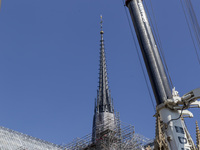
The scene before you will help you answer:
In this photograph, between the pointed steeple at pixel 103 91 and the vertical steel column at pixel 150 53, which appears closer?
the vertical steel column at pixel 150 53

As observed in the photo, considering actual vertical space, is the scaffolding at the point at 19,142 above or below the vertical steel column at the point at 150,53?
above

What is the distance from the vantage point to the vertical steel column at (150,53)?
1588 centimetres

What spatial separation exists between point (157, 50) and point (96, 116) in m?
56.0

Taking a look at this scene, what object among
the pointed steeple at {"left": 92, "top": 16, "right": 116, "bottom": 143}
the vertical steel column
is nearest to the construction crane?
the vertical steel column

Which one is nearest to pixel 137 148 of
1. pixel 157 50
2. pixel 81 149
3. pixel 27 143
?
pixel 81 149

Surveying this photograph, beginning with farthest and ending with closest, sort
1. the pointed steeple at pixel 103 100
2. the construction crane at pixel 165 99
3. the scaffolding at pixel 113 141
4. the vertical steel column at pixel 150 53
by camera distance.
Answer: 1. the pointed steeple at pixel 103 100
2. the scaffolding at pixel 113 141
3. the vertical steel column at pixel 150 53
4. the construction crane at pixel 165 99

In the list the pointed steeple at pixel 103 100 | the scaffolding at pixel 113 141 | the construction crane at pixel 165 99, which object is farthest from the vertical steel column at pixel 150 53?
the pointed steeple at pixel 103 100

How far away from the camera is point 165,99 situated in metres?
15.4

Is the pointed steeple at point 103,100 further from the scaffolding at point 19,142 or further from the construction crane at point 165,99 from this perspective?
the construction crane at point 165,99

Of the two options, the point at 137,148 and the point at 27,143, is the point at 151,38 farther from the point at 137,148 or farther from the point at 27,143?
the point at 27,143

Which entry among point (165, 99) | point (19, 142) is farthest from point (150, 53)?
point (19, 142)

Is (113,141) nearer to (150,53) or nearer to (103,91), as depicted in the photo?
(150,53)

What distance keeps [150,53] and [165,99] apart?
325cm

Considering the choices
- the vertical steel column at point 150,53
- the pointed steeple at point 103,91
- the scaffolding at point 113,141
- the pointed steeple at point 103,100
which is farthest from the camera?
the pointed steeple at point 103,91
